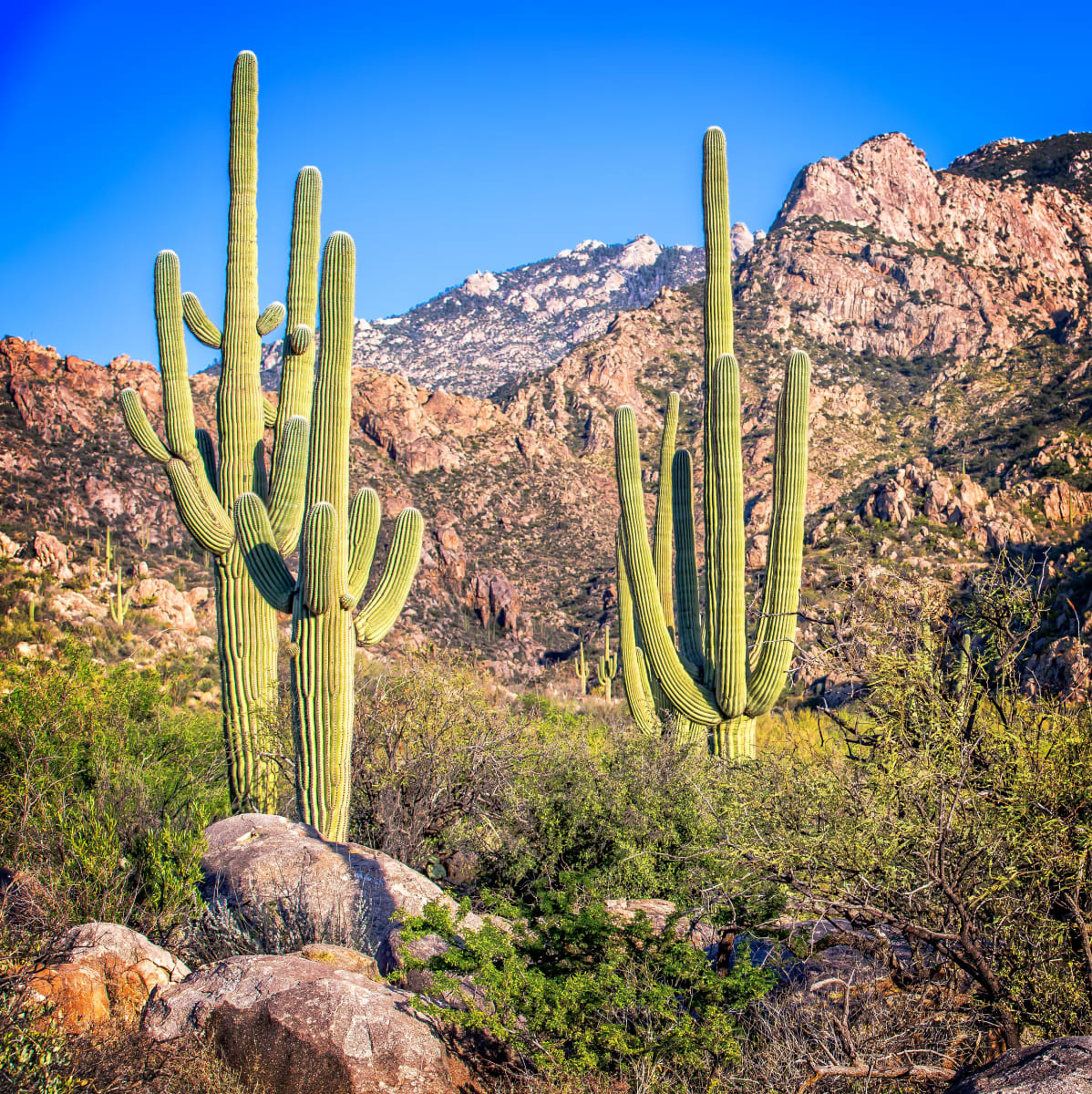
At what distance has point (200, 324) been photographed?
10.0 meters

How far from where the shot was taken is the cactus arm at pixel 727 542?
963cm

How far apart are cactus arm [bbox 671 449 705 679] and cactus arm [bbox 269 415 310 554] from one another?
4796mm

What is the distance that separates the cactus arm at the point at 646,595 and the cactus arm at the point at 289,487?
3.82 metres

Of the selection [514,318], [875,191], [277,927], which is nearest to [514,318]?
[514,318]

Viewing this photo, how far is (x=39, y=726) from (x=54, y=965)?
4.67 m

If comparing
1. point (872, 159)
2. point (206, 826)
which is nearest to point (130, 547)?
point (206, 826)

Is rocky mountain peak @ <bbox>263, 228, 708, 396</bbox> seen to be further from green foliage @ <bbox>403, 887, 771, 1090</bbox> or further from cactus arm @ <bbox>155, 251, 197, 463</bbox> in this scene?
green foliage @ <bbox>403, 887, 771, 1090</bbox>

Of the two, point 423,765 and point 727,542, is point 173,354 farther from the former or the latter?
point 727,542

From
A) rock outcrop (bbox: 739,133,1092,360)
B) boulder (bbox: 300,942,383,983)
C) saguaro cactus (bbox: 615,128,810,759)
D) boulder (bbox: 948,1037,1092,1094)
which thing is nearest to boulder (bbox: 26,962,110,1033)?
boulder (bbox: 300,942,383,983)

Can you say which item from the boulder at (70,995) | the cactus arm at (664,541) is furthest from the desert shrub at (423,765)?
the boulder at (70,995)

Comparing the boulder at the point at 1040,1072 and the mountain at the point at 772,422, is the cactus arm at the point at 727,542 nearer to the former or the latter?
the mountain at the point at 772,422

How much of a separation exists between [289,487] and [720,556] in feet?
15.4

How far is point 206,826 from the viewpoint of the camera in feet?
23.1

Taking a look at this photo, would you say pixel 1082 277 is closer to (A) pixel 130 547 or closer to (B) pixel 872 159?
(B) pixel 872 159
